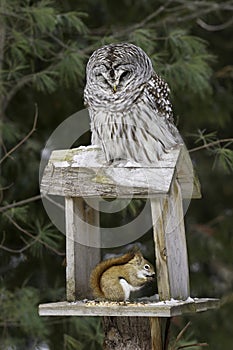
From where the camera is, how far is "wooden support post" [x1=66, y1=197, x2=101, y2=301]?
2.80 m

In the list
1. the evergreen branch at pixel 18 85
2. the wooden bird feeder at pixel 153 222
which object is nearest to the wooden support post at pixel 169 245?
the wooden bird feeder at pixel 153 222

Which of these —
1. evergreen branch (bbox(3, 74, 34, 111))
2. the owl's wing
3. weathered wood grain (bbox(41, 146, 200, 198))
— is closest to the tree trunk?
weathered wood grain (bbox(41, 146, 200, 198))

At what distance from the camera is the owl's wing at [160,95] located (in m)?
2.85

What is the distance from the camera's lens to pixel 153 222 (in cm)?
269

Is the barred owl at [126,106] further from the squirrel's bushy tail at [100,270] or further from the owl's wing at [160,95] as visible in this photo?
the squirrel's bushy tail at [100,270]

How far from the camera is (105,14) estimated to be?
5.16 m

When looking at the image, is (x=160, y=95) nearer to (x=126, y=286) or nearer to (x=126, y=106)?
(x=126, y=106)

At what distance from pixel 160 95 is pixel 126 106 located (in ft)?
0.55

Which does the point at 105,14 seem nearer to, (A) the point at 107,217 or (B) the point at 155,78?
(A) the point at 107,217

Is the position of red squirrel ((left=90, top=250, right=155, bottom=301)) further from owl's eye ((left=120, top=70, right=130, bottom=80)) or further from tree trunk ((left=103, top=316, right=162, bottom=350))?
owl's eye ((left=120, top=70, right=130, bottom=80))

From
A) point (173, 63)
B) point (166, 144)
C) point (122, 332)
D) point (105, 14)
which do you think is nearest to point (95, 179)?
point (166, 144)

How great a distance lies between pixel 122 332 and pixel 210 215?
10.3ft

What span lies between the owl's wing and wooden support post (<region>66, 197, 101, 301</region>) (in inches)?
15.2

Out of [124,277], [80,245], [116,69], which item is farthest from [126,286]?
[116,69]
